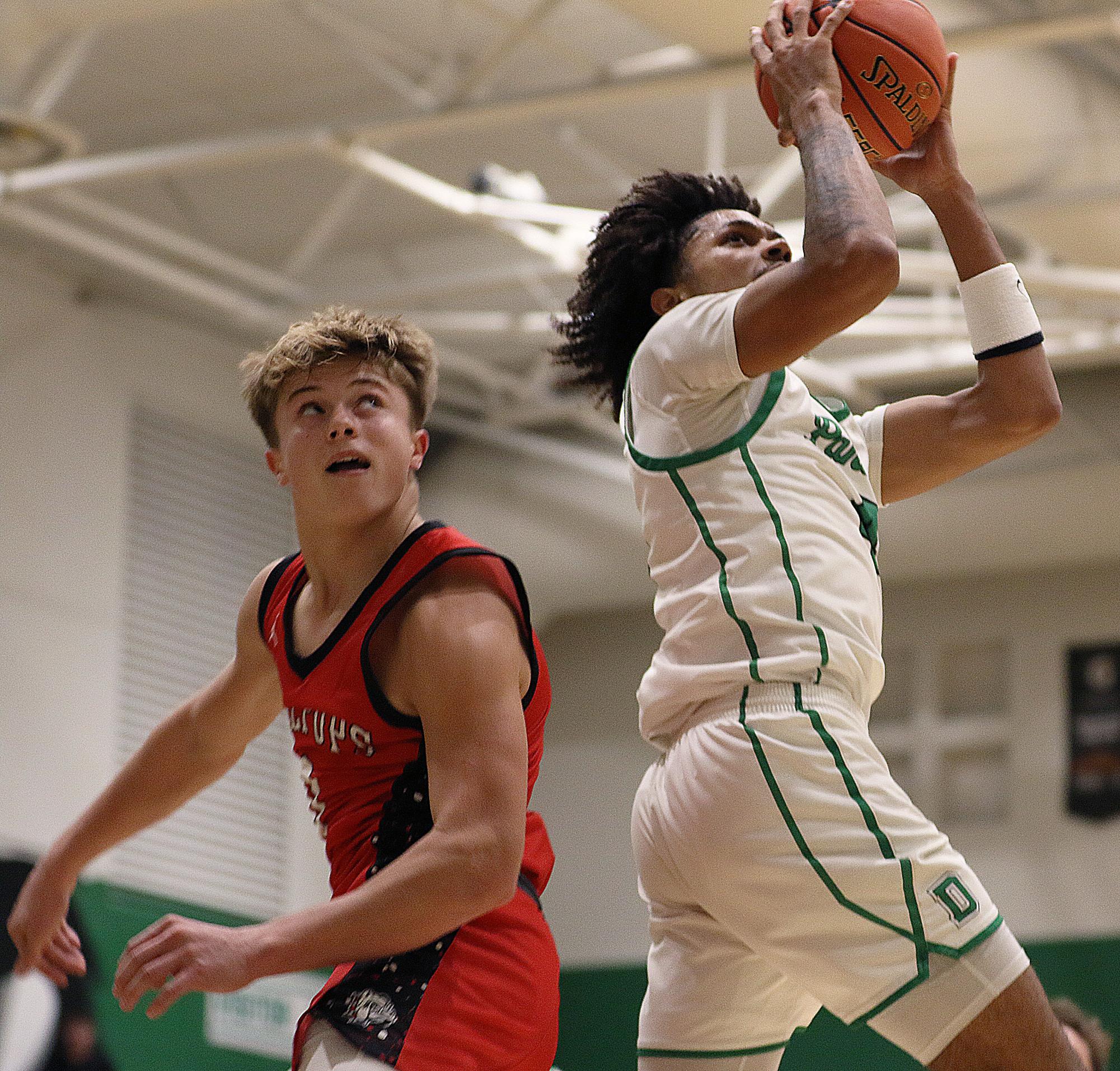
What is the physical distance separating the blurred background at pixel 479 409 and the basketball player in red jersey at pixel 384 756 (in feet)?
13.6

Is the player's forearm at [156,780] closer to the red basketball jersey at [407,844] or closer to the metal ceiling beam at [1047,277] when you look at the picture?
the red basketball jersey at [407,844]

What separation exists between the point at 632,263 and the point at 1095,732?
956 centimetres

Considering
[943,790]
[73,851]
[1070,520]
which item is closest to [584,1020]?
[943,790]

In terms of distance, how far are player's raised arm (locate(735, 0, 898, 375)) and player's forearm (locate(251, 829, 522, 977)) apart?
3.14 ft

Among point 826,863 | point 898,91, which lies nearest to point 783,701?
point 826,863

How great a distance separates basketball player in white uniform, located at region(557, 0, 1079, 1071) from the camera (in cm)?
281

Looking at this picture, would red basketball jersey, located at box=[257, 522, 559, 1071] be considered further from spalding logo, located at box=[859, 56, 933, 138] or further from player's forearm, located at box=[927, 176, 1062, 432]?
spalding logo, located at box=[859, 56, 933, 138]

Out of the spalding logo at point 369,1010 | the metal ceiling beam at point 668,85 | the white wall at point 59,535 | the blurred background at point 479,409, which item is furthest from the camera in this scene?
the white wall at point 59,535

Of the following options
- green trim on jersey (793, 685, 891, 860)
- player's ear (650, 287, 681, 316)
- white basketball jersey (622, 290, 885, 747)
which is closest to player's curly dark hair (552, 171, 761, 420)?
player's ear (650, 287, 681, 316)

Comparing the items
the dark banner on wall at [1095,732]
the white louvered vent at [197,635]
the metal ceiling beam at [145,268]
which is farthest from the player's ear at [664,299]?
the dark banner on wall at [1095,732]

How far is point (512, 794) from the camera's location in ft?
8.99

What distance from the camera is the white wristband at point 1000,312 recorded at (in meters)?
3.41

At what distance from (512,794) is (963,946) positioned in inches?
29.4

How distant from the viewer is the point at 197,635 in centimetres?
1180
